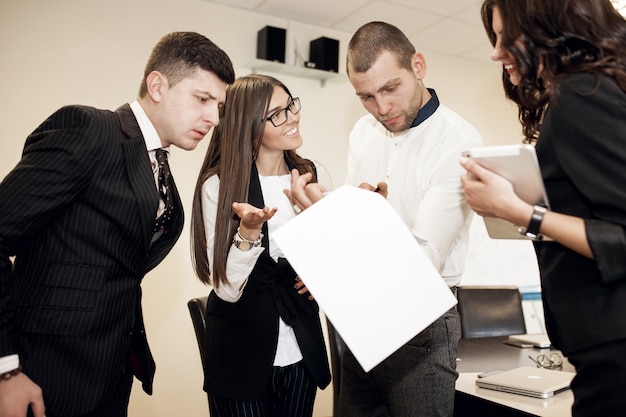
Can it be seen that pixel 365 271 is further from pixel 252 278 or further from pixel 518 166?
pixel 252 278

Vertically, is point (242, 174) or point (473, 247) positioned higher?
point (242, 174)

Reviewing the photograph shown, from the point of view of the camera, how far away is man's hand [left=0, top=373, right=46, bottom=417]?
3.62 feet

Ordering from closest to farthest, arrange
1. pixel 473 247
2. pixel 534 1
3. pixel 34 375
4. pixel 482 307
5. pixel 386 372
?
pixel 534 1
pixel 34 375
pixel 386 372
pixel 482 307
pixel 473 247

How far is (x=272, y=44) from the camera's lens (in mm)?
3570

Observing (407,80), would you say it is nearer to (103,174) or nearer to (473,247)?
(103,174)

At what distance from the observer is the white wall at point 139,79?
3.00m

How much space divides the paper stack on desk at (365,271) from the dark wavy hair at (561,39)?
43cm

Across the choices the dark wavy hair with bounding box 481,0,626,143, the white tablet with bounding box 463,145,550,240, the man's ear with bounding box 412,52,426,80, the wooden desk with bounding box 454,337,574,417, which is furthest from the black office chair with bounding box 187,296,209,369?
the dark wavy hair with bounding box 481,0,626,143

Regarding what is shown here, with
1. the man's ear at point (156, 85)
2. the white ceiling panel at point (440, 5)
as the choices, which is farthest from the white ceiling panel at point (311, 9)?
the man's ear at point (156, 85)

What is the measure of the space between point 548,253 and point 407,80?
2.74 feet

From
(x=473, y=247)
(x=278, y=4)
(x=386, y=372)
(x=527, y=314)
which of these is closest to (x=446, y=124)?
(x=386, y=372)

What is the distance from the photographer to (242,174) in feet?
5.54

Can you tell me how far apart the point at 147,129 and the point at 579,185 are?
1.12 meters

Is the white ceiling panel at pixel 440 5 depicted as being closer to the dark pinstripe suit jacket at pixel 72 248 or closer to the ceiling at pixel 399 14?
the ceiling at pixel 399 14
